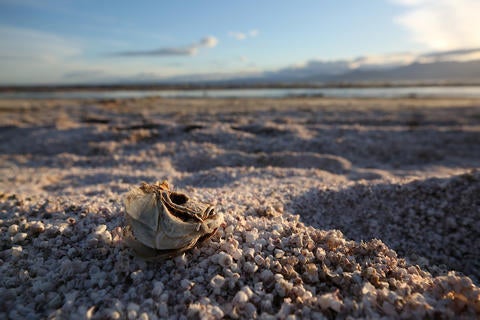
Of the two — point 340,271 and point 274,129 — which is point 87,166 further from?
point 340,271

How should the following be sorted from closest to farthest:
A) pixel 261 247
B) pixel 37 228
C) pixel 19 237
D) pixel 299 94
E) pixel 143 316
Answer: pixel 143 316, pixel 261 247, pixel 19 237, pixel 37 228, pixel 299 94

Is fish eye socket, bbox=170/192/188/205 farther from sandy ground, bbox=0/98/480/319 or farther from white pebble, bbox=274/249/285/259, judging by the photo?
white pebble, bbox=274/249/285/259

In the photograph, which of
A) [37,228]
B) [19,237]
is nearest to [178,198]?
[37,228]

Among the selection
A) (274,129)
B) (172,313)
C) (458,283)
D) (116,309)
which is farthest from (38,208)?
(274,129)

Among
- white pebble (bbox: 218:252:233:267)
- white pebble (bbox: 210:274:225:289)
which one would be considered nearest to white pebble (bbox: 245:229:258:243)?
white pebble (bbox: 218:252:233:267)

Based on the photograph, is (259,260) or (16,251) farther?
(16,251)

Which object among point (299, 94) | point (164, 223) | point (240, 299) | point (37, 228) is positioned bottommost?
point (299, 94)

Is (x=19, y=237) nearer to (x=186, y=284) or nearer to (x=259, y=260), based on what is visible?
(x=186, y=284)

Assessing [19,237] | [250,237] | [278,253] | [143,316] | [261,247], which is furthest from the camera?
[19,237]

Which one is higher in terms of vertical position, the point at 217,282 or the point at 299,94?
the point at 217,282
